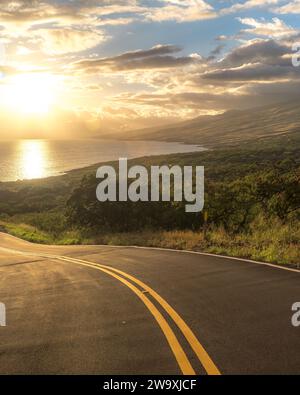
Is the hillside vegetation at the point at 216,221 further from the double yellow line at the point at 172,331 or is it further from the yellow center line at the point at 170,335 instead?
the yellow center line at the point at 170,335

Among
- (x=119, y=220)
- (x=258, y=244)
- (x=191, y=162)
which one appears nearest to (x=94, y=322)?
(x=258, y=244)

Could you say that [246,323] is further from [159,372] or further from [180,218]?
[180,218]

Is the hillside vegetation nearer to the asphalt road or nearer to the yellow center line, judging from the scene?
the asphalt road

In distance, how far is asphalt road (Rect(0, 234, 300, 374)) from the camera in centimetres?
573

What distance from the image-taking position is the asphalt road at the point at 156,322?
5734 mm

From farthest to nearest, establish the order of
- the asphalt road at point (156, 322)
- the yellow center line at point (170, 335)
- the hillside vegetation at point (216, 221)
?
the hillside vegetation at point (216, 221) < the asphalt road at point (156, 322) < the yellow center line at point (170, 335)

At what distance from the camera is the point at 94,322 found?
7.73m

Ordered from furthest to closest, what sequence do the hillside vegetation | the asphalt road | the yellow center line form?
the hillside vegetation < the asphalt road < the yellow center line

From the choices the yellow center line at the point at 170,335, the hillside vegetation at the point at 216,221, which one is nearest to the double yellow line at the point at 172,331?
the yellow center line at the point at 170,335

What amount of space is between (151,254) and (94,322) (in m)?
9.58

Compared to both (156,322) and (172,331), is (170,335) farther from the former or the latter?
(156,322)

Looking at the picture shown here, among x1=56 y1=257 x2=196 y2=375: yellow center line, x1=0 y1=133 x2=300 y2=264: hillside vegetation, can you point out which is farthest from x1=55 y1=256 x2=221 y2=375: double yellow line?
x1=0 y1=133 x2=300 y2=264: hillside vegetation

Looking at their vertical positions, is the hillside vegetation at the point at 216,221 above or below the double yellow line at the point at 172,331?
above

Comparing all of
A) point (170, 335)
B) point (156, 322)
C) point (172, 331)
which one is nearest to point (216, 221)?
point (156, 322)
